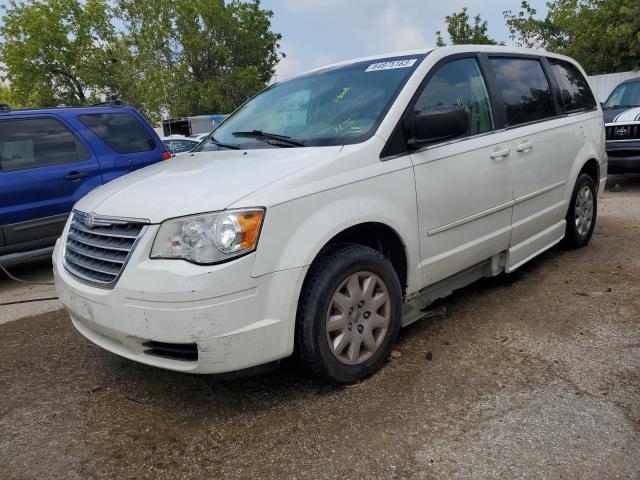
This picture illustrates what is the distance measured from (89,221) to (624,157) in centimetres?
820

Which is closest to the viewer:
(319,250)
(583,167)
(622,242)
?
(319,250)

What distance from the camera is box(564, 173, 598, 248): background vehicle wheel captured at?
15.7ft

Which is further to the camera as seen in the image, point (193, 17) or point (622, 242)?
point (193, 17)

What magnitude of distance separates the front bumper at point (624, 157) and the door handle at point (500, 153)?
18.5ft

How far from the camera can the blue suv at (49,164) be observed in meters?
5.22

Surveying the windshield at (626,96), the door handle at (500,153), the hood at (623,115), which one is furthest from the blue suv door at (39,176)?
the windshield at (626,96)

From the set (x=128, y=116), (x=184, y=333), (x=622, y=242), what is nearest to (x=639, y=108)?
(x=622, y=242)

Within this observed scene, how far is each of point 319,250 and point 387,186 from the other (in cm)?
60

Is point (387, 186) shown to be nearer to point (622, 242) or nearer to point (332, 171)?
point (332, 171)

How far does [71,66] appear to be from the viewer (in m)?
35.1

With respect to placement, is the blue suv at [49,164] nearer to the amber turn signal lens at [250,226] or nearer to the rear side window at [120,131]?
the rear side window at [120,131]

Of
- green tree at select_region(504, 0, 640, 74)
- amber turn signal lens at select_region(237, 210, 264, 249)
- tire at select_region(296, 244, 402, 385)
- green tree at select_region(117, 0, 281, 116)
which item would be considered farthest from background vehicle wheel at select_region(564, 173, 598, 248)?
green tree at select_region(117, 0, 281, 116)

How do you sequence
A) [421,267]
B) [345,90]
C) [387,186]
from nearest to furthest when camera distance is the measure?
[387,186]
[421,267]
[345,90]

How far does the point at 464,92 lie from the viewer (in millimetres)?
3584
